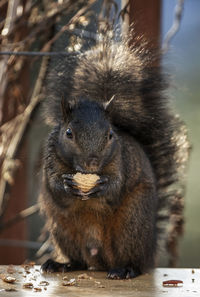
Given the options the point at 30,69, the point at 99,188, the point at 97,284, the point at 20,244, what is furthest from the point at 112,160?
the point at 20,244

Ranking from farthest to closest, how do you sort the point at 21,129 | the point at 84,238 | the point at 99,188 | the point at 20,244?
1. the point at 20,244
2. the point at 21,129
3. the point at 84,238
4. the point at 99,188

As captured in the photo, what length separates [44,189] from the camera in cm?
242

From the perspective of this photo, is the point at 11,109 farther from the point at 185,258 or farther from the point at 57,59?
the point at 185,258

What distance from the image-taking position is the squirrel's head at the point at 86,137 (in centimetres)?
209

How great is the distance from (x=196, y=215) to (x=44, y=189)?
2.76 meters

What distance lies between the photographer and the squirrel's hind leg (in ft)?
7.70

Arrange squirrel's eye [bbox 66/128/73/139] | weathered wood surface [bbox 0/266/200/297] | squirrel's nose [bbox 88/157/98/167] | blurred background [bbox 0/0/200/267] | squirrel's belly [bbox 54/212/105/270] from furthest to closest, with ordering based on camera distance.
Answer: blurred background [bbox 0/0/200/267] → squirrel's belly [bbox 54/212/105/270] → squirrel's eye [bbox 66/128/73/139] → squirrel's nose [bbox 88/157/98/167] → weathered wood surface [bbox 0/266/200/297]

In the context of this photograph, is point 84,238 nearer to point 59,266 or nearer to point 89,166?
point 59,266

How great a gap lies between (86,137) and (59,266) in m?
0.54

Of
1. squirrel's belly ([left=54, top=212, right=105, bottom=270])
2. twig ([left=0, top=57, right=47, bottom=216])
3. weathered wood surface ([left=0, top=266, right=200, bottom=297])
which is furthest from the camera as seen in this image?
twig ([left=0, top=57, right=47, bottom=216])

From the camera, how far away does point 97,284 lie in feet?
6.71

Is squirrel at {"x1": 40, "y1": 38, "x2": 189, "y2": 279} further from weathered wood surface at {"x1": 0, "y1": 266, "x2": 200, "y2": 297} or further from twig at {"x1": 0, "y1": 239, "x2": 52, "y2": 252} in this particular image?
twig at {"x1": 0, "y1": 239, "x2": 52, "y2": 252}

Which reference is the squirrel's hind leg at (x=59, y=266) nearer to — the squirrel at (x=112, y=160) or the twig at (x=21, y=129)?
the squirrel at (x=112, y=160)

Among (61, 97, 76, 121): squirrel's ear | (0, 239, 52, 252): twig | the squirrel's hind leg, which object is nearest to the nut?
(61, 97, 76, 121): squirrel's ear
